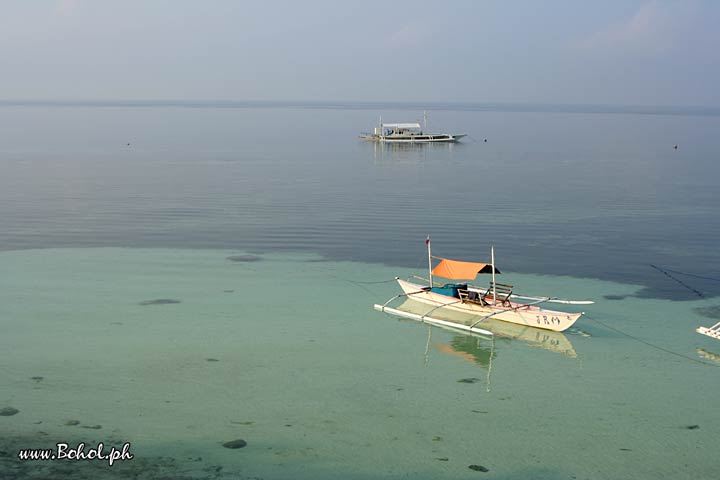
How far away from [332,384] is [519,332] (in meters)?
9.48

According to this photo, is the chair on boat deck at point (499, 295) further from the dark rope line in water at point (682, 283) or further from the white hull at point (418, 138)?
the white hull at point (418, 138)

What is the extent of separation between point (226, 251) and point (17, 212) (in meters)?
21.8

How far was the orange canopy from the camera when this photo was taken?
1337 inches

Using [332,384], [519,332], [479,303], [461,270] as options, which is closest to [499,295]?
[479,303]

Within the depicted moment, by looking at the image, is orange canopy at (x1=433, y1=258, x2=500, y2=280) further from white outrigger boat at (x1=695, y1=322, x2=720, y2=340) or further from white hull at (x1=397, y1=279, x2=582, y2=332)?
white outrigger boat at (x1=695, y1=322, x2=720, y2=340)

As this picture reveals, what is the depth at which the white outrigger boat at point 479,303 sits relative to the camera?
31.8m

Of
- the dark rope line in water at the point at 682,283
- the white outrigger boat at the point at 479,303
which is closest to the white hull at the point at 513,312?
the white outrigger boat at the point at 479,303

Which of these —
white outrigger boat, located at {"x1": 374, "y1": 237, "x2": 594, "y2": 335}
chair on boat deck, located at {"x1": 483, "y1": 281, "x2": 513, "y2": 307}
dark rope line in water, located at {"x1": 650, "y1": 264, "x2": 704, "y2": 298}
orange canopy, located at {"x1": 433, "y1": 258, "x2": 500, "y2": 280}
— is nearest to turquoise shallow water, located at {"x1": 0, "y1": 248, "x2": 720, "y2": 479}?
white outrigger boat, located at {"x1": 374, "y1": 237, "x2": 594, "y2": 335}

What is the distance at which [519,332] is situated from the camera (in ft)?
105

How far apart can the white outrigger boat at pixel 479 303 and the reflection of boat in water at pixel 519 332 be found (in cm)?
20

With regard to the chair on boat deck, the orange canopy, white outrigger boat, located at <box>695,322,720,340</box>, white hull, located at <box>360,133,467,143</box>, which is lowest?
white outrigger boat, located at <box>695,322,720,340</box>

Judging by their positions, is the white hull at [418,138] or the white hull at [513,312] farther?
the white hull at [418,138]

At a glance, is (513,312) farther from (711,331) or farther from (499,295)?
(711,331)

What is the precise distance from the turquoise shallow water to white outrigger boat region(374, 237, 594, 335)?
2.91 ft
